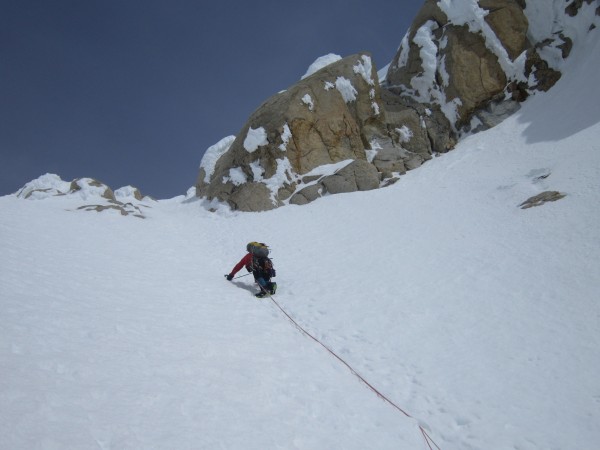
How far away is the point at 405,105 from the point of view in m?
33.5

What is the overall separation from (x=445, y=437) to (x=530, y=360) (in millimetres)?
2642

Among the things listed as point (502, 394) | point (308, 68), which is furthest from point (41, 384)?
point (308, 68)

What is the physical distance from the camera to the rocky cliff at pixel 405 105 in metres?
26.9

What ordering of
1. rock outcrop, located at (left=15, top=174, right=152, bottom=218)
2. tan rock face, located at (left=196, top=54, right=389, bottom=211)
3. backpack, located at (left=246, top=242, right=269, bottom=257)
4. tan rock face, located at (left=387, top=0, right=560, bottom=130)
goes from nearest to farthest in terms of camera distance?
1. backpack, located at (left=246, top=242, right=269, bottom=257)
2. rock outcrop, located at (left=15, top=174, right=152, bottom=218)
3. tan rock face, located at (left=196, top=54, right=389, bottom=211)
4. tan rock face, located at (left=387, top=0, right=560, bottom=130)

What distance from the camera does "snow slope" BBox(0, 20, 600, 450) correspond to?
432 centimetres

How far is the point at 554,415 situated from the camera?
5.16 m

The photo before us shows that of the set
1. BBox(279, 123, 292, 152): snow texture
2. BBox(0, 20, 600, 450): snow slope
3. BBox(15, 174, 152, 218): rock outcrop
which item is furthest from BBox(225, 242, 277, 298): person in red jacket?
BBox(279, 123, 292, 152): snow texture

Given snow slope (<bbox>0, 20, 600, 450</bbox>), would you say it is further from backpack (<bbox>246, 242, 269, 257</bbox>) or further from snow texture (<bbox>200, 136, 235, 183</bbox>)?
snow texture (<bbox>200, 136, 235, 183</bbox>)

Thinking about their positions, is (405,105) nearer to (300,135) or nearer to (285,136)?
(300,135)

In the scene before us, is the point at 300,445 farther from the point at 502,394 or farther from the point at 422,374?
the point at 502,394

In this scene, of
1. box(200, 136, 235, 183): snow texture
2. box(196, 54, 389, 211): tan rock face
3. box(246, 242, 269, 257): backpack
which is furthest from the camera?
box(200, 136, 235, 183): snow texture

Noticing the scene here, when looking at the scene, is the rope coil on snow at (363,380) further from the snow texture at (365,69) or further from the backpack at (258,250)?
the snow texture at (365,69)

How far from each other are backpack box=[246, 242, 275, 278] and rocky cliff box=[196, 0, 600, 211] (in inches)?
552

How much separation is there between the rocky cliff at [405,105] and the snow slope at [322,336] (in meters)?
12.1
